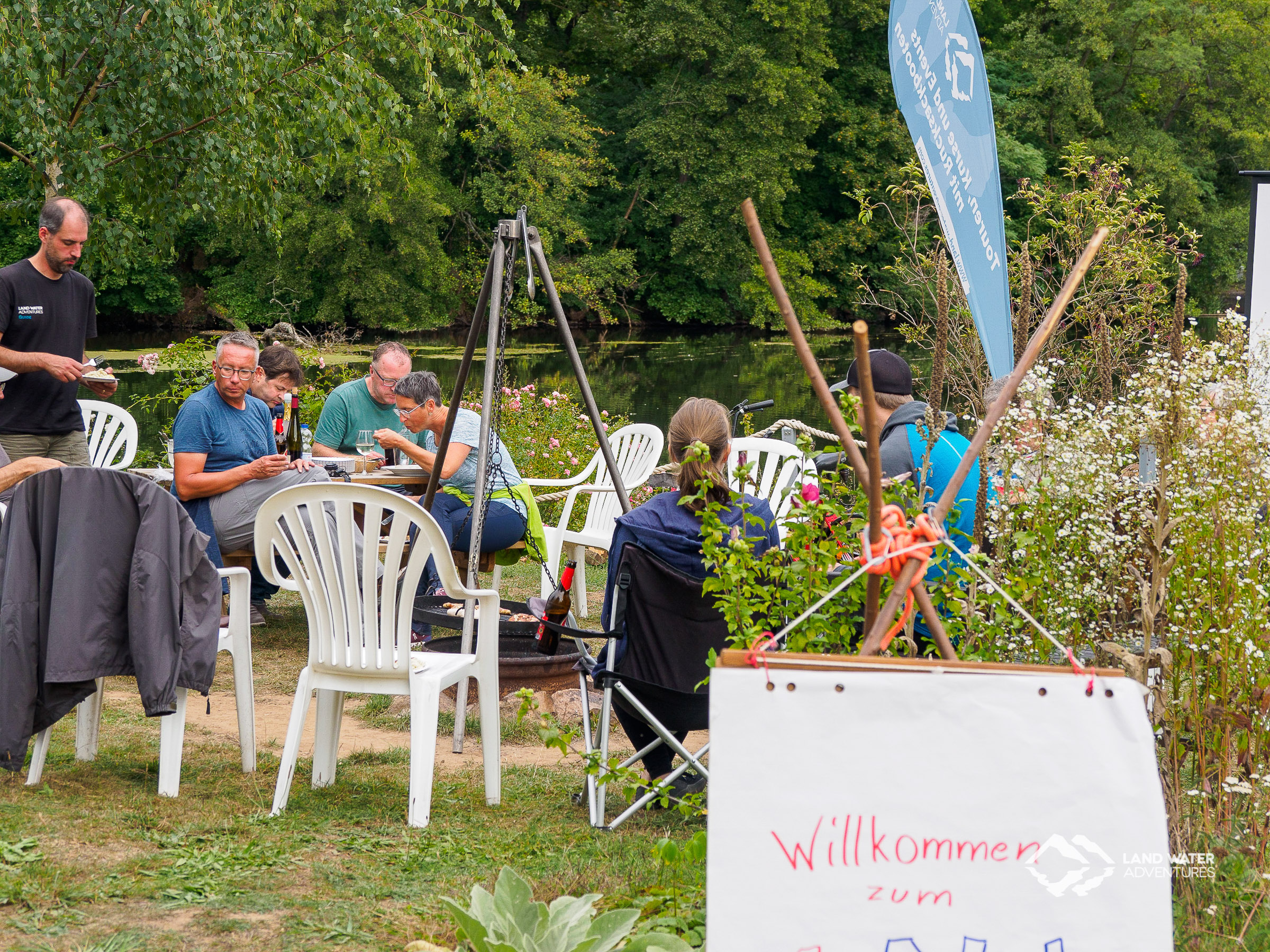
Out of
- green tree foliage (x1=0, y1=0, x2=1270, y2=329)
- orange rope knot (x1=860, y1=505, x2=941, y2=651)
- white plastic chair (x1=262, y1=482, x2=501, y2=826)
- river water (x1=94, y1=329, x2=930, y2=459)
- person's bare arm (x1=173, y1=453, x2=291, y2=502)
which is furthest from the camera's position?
green tree foliage (x1=0, y1=0, x2=1270, y2=329)

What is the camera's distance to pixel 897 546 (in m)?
1.49

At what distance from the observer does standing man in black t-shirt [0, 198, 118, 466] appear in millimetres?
4523

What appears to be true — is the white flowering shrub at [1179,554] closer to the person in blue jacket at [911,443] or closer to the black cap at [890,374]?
the person in blue jacket at [911,443]

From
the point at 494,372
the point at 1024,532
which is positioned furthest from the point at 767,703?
the point at 494,372

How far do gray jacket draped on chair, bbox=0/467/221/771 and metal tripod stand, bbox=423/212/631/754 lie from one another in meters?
0.95

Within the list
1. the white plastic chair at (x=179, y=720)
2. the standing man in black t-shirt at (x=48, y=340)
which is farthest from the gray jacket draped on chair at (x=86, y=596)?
the standing man in black t-shirt at (x=48, y=340)

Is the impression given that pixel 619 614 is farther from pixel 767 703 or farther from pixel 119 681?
pixel 119 681

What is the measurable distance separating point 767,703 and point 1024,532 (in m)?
1.14

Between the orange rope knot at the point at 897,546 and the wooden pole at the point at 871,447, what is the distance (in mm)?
12

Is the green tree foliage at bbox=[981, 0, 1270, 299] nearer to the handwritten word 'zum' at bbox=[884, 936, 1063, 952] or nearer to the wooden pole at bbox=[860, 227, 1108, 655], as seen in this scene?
the wooden pole at bbox=[860, 227, 1108, 655]

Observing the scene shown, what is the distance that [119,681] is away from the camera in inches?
185

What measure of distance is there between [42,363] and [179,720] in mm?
2034

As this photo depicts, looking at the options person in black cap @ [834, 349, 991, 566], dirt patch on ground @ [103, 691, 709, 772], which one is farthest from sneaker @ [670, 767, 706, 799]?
person in black cap @ [834, 349, 991, 566]

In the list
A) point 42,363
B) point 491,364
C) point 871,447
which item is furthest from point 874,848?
point 42,363
